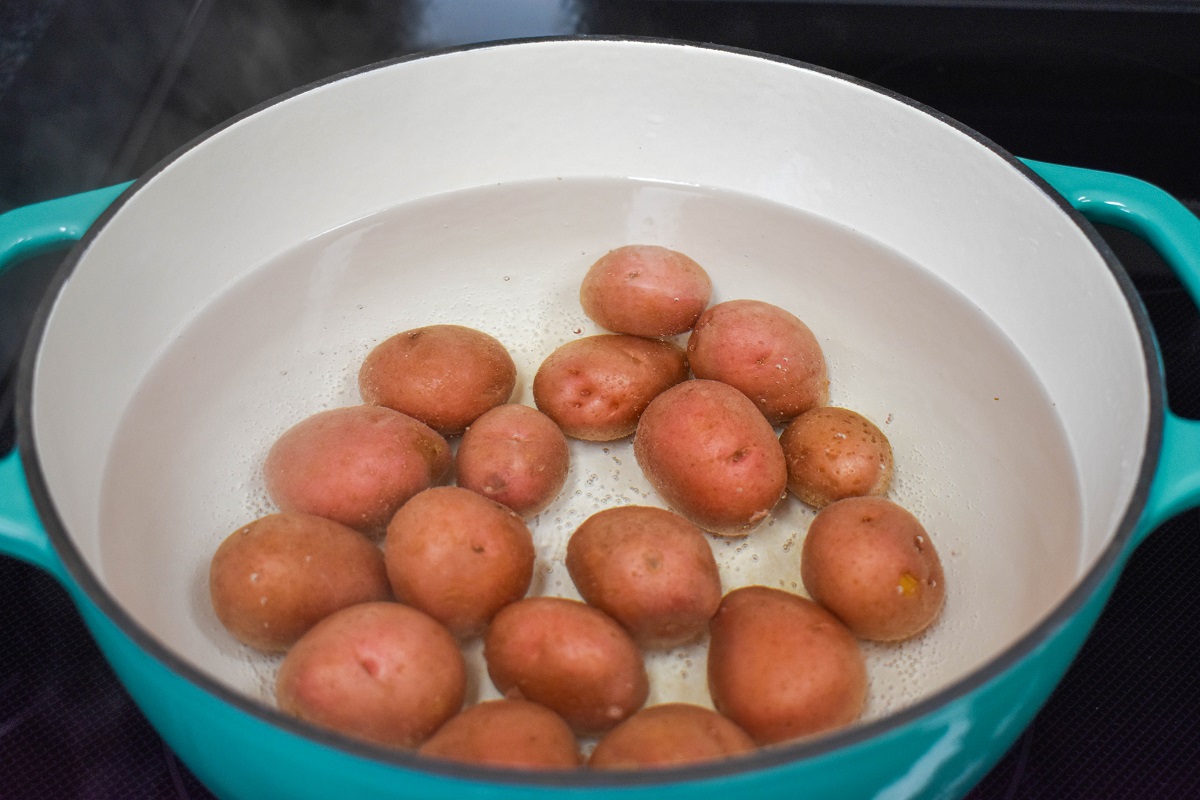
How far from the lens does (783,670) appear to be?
2.32ft

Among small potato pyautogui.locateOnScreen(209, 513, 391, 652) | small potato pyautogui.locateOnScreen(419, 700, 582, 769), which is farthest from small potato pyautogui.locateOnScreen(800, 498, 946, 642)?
small potato pyautogui.locateOnScreen(209, 513, 391, 652)

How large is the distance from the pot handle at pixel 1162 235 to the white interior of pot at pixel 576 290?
29mm

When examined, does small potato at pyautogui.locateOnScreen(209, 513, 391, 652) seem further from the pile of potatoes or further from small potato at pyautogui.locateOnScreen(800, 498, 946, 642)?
small potato at pyautogui.locateOnScreen(800, 498, 946, 642)

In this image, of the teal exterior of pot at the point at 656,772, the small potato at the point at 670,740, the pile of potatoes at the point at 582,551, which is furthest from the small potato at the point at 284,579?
the small potato at the point at 670,740

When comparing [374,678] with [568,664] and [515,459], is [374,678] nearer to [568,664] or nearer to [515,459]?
[568,664]

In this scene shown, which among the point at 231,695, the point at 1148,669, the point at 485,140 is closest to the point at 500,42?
the point at 485,140

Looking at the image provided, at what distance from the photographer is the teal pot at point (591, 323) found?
0.63 meters

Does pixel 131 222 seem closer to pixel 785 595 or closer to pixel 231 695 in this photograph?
pixel 231 695

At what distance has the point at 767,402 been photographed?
36.8 inches

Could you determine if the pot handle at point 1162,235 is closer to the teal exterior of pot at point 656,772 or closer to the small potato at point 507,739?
the teal exterior of pot at point 656,772

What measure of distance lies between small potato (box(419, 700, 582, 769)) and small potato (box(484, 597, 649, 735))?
33mm

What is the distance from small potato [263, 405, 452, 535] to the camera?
82 centimetres

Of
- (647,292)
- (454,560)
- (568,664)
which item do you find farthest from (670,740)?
(647,292)

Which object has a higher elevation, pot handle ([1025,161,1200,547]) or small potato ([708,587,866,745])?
pot handle ([1025,161,1200,547])
